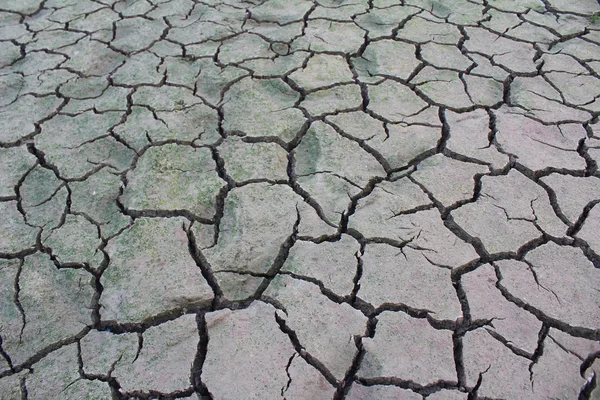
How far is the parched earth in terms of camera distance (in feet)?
5.86

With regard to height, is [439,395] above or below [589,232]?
below

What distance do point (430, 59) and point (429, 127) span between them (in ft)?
2.38

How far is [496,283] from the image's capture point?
2.01 m

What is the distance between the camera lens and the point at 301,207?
233cm

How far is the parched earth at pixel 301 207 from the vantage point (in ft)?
5.86

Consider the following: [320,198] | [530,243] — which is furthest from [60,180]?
[530,243]

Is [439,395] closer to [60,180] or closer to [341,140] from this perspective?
[341,140]

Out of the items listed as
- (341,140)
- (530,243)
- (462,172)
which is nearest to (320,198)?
(341,140)

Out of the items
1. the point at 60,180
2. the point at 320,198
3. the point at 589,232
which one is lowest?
the point at 60,180

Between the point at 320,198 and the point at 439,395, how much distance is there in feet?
3.22

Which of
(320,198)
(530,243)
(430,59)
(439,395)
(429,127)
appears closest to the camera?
(439,395)

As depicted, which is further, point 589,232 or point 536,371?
point 589,232

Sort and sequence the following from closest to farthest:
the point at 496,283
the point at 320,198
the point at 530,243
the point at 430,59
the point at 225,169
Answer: the point at 496,283 → the point at 530,243 → the point at 320,198 → the point at 225,169 → the point at 430,59

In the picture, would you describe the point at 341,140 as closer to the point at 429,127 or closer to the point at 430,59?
the point at 429,127
